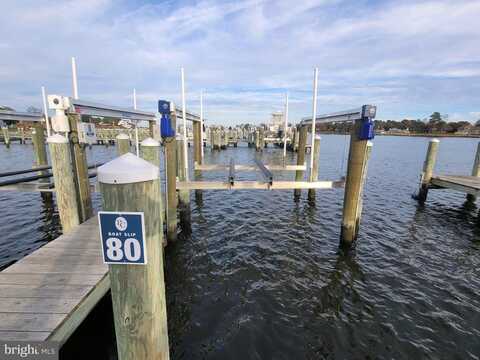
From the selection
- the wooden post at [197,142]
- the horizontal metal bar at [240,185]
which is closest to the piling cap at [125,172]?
the horizontal metal bar at [240,185]

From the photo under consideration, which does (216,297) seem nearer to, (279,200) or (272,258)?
(272,258)

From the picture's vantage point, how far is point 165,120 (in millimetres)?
6758

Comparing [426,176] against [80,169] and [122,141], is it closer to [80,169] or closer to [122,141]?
[122,141]

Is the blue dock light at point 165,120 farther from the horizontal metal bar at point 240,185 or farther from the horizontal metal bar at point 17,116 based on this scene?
the horizontal metal bar at point 17,116

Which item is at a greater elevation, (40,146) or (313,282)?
(40,146)

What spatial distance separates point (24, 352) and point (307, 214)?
9.22 meters

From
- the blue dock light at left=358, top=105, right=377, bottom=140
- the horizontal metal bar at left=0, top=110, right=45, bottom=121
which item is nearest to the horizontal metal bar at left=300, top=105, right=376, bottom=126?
the blue dock light at left=358, top=105, right=377, bottom=140

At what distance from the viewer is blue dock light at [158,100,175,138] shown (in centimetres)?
672

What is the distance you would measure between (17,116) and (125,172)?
13.1 metres

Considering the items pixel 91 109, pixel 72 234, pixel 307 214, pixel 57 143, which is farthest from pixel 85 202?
pixel 307 214

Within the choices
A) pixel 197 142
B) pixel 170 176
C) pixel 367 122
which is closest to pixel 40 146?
pixel 197 142

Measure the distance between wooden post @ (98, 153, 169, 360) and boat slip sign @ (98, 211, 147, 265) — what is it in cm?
4

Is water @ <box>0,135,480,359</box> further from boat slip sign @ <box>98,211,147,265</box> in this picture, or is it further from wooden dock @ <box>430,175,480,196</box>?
boat slip sign @ <box>98,211,147,265</box>

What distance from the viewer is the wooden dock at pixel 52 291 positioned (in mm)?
2717
